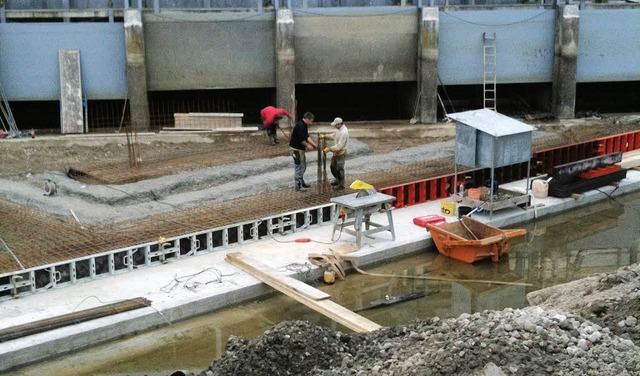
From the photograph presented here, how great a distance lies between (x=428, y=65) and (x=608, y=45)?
19.4 feet

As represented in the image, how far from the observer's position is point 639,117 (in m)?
25.0

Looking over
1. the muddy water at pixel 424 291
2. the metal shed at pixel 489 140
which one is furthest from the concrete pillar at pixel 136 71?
the muddy water at pixel 424 291

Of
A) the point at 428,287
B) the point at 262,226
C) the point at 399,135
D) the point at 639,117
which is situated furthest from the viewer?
the point at 639,117

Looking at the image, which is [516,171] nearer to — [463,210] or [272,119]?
[463,210]

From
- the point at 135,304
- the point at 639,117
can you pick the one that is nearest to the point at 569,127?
the point at 639,117

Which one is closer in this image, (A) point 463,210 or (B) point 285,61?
(A) point 463,210

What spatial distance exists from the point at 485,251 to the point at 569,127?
10.9 metres

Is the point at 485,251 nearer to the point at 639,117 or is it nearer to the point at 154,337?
the point at 154,337

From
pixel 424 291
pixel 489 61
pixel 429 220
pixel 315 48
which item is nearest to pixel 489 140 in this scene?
pixel 429 220

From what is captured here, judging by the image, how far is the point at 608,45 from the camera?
986 inches

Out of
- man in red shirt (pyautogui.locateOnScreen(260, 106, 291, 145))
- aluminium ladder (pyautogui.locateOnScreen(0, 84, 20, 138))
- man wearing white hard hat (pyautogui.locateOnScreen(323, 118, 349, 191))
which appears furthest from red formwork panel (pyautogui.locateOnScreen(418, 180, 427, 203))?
aluminium ladder (pyautogui.locateOnScreen(0, 84, 20, 138))

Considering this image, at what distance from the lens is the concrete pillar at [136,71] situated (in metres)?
22.0

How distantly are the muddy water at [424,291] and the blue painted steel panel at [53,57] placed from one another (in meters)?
11.8

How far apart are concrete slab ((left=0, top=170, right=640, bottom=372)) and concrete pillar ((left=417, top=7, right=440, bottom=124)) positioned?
27.1ft
